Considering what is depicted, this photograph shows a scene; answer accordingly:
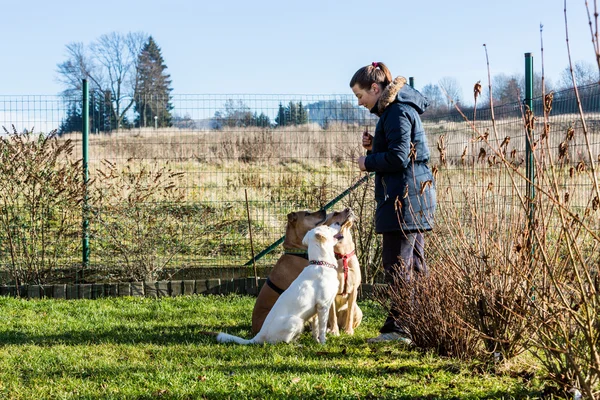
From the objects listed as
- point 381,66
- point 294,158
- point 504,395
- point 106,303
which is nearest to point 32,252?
point 106,303

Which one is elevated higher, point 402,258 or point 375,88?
point 375,88

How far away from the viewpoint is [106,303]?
8.47 metres

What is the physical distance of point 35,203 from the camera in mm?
9000

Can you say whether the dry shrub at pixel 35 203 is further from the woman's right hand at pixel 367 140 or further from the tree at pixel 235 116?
the woman's right hand at pixel 367 140

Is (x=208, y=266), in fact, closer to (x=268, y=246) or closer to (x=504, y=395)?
(x=268, y=246)

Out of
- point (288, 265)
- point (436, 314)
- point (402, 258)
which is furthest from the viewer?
point (288, 265)

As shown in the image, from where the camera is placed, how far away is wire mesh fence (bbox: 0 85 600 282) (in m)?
9.26

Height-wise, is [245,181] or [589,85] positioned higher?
[589,85]

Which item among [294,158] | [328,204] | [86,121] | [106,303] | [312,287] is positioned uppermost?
[86,121]

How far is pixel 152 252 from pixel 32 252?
163cm

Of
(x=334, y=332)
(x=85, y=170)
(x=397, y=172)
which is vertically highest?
(x=85, y=170)

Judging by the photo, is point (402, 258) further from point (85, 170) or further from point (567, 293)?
point (85, 170)

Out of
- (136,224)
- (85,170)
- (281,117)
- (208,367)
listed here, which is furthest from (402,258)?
(85,170)

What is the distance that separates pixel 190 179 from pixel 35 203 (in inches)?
87.5
